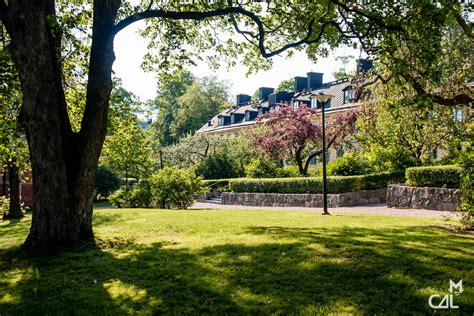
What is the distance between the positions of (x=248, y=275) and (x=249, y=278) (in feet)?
0.35

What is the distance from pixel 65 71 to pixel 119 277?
332 inches

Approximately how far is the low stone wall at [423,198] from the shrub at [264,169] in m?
11.4

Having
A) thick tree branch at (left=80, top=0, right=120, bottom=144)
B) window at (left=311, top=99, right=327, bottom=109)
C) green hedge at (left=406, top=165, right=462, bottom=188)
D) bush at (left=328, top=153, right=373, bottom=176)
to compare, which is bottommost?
green hedge at (left=406, top=165, right=462, bottom=188)

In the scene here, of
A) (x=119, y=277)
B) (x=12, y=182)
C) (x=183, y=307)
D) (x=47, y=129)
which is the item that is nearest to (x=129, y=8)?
(x=47, y=129)

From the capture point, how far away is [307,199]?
861 inches

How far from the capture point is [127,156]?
1059 inches

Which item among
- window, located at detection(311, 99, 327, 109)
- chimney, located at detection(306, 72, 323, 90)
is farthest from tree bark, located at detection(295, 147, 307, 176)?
chimney, located at detection(306, 72, 323, 90)

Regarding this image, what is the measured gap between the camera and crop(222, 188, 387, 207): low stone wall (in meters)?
20.2

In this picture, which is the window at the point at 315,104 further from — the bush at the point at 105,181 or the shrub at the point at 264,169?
the bush at the point at 105,181

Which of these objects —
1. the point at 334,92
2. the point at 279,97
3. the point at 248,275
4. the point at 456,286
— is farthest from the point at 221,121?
the point at 456,286

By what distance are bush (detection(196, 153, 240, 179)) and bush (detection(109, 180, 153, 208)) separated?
14351mm

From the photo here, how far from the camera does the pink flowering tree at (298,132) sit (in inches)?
1084

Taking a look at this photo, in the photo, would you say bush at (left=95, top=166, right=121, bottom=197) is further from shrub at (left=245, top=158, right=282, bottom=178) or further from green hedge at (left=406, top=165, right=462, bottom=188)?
green hedge at (left=406, top=165, right=462, bottom=188)

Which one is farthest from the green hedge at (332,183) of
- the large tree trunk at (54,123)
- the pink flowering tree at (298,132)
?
the large tree trunk at (54,123)
